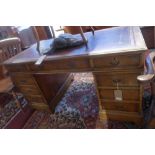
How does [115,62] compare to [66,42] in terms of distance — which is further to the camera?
[66,42]

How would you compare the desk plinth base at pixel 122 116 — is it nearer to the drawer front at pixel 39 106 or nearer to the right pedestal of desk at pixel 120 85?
the right pedestal of desk at pixel 120 85

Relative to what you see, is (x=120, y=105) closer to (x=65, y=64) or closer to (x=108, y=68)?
(x=108, y=68)

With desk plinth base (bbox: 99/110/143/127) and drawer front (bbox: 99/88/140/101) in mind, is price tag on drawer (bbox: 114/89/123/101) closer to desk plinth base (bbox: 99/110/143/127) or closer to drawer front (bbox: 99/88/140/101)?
drawer front (bbox: 99/88/140/101)

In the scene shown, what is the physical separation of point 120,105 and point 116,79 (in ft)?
0.99

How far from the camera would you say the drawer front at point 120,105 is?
1.36m

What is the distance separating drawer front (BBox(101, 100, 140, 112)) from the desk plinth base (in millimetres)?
42

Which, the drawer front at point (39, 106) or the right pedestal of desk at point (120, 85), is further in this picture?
the drawer front at point (39, 106)

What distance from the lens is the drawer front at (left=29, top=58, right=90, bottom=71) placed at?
4.10 feet

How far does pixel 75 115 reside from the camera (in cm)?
174

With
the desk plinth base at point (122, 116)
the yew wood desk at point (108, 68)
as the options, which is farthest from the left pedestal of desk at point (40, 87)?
the desk plinth base at point (122, 116)

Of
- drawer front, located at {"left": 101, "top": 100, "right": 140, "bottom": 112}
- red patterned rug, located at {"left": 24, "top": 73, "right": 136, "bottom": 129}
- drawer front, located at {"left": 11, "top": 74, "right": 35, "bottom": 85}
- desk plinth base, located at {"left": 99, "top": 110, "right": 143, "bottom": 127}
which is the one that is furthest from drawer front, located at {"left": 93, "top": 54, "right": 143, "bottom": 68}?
drawer front, located at {"left": 11, "top": 74, "right": 35, "bottom": 85}

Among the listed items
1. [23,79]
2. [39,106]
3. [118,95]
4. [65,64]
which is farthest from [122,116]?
[23,79]

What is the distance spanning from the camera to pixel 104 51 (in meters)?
1.13
